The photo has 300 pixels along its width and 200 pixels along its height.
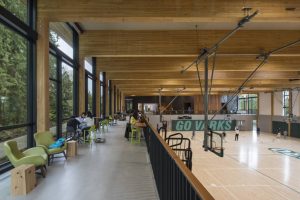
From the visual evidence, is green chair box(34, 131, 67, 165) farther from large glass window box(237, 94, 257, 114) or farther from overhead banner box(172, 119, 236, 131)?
large glass window box(237, 94, 257, 114)

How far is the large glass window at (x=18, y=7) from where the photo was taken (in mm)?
4586

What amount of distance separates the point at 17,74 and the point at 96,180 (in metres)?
2.61

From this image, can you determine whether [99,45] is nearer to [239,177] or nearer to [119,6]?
[119,6]

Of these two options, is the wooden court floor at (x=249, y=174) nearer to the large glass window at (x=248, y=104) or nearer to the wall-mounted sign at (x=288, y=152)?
the wall-mounted sign at (x=288, y=152)

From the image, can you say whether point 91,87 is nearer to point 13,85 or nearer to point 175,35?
point 175,35

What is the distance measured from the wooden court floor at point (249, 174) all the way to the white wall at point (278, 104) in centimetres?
900

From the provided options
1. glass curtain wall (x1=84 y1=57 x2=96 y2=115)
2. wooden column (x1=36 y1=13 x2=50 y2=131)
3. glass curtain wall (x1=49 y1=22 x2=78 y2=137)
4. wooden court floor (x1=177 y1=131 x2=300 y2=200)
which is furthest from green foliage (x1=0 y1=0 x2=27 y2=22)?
wooden court floor (x1=177 y1=131 x2=300 y2=200)

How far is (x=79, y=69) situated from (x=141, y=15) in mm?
4377

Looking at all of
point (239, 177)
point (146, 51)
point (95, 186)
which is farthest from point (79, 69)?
point (239, 177)

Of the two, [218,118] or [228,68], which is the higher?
[228,68]

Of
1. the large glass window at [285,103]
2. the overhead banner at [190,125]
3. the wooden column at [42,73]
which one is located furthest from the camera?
the large glass window at [285,103]

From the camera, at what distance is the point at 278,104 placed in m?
25.5

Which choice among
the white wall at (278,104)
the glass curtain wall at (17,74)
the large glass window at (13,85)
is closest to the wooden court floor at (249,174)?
the glass curtain wall at (17,74)

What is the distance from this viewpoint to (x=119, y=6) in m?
5.54
